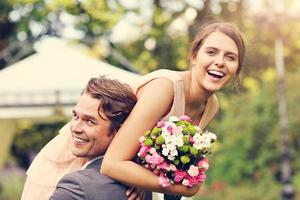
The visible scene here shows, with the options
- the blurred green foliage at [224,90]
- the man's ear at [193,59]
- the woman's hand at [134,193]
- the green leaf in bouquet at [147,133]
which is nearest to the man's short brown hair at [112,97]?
the green leaf in bouquet at [147,133]

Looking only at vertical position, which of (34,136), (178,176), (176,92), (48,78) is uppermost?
(176,92)

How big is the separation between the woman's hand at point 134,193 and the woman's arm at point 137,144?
20 mm

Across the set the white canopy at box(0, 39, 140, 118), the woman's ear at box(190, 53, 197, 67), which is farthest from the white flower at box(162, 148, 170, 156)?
the white canopy at box(0, 39, 140, 118)

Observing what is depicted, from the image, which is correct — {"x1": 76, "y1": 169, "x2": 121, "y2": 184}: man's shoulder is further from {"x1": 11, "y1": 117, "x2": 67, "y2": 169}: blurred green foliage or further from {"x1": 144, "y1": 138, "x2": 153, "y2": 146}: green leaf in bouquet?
{"x1": 11, "y1": 117, "x2": 67, "y2": 169}: blurred green foliage

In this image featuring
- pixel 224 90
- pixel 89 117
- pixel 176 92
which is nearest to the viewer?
pixel 89 117

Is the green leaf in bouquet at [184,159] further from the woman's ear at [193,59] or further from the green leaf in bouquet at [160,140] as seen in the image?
the woman's ear at [193,59]

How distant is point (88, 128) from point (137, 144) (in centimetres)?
29

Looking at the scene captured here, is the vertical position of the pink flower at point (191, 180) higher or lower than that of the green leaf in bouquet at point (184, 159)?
lower

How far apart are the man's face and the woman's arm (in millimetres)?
61

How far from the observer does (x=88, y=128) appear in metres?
3.14

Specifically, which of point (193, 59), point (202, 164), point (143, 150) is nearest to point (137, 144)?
point (143, 150)

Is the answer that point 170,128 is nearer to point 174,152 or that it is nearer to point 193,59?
point 174,152

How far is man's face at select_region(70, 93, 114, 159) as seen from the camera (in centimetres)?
312

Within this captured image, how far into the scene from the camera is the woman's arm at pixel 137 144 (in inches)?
127
